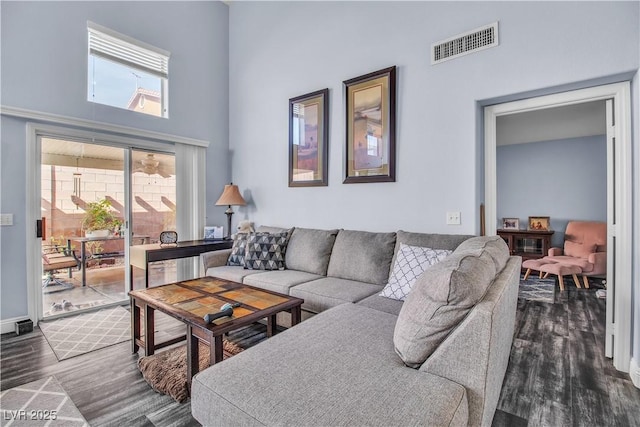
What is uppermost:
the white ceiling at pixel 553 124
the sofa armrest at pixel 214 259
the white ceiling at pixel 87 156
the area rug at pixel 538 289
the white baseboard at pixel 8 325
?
the white ceiling at pixel 553 124

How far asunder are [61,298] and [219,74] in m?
3.45

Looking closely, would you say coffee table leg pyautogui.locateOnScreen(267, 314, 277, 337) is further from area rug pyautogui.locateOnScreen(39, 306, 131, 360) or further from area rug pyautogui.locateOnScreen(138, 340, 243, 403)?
area rug pyautogui.locateOnScreen(39, 306, 131, 360)

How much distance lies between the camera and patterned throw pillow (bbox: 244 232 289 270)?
10.7ft

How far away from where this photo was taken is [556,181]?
219 inches

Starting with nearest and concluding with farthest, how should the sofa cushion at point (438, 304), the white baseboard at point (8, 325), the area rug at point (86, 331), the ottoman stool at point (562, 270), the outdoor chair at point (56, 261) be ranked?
the sofa cushion at point (438, 304)
the area rug at point (86, 331)
the white baseboard at point (8, 325)
the outdoor chair at point (56, 261)
the ottoman stool at point (562, 270)

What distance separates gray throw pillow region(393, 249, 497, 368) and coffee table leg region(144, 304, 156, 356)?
1.80 metres

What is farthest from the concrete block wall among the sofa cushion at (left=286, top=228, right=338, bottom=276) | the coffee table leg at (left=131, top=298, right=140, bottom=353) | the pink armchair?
the pink armchair

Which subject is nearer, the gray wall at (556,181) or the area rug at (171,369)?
the area rug at (171,369)

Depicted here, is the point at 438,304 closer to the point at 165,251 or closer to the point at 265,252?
the point at 265,252

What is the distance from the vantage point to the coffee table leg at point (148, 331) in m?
2.23

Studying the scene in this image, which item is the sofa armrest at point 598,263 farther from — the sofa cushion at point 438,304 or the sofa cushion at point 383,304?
the sofa cushion at point 438,304

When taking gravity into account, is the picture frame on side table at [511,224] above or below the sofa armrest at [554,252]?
above

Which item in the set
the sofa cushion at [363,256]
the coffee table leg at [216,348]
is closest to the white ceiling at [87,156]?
the sofa cushion at [363,256]

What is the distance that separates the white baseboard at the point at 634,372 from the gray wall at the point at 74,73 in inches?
176
